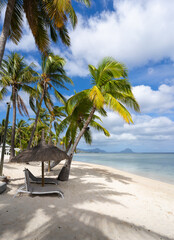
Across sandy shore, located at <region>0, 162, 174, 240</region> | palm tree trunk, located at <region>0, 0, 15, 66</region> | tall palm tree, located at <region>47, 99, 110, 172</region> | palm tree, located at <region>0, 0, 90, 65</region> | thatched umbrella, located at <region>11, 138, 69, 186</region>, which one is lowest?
sandy shore, located at <region>0, 162, 174, 240</region>

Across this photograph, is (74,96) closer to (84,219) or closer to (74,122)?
(74,122)

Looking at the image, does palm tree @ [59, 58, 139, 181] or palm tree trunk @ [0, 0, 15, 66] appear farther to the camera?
palm tree @ [59, 58, 139, 181]

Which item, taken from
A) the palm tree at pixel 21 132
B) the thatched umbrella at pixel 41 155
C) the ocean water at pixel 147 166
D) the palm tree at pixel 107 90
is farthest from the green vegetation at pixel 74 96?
the palm tree at pixel 21 132

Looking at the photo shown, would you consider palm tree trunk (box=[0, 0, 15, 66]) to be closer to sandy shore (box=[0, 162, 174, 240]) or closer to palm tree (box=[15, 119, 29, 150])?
sandy shore (box=[0, 162, 174, 240])

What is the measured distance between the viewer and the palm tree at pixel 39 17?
486 centimetres

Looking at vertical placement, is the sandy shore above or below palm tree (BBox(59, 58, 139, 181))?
below

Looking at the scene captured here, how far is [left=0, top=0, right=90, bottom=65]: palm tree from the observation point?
4.86m

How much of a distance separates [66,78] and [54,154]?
327 inches

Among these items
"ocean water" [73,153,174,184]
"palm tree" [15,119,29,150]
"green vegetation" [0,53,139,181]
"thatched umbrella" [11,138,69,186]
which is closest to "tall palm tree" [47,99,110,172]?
"green vegetation" [0,53,139,181]

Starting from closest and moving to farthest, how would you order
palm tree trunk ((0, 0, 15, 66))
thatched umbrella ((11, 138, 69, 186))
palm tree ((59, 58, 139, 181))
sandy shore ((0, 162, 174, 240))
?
1. sandy shore ((0, 162, 174, 240))
2. palm tree trunk ((0, 0, 15, 66))
3. thatched umbrella ((11, 138, 69, 186))
4. palm tree ((59, 58, 139, 181))

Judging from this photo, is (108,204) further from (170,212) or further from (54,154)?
(54,154)

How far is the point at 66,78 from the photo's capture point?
1213cm

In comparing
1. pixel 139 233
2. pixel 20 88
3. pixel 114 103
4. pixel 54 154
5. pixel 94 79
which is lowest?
pixel 139 233

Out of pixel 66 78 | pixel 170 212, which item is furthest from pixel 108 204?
pixel 66 78
